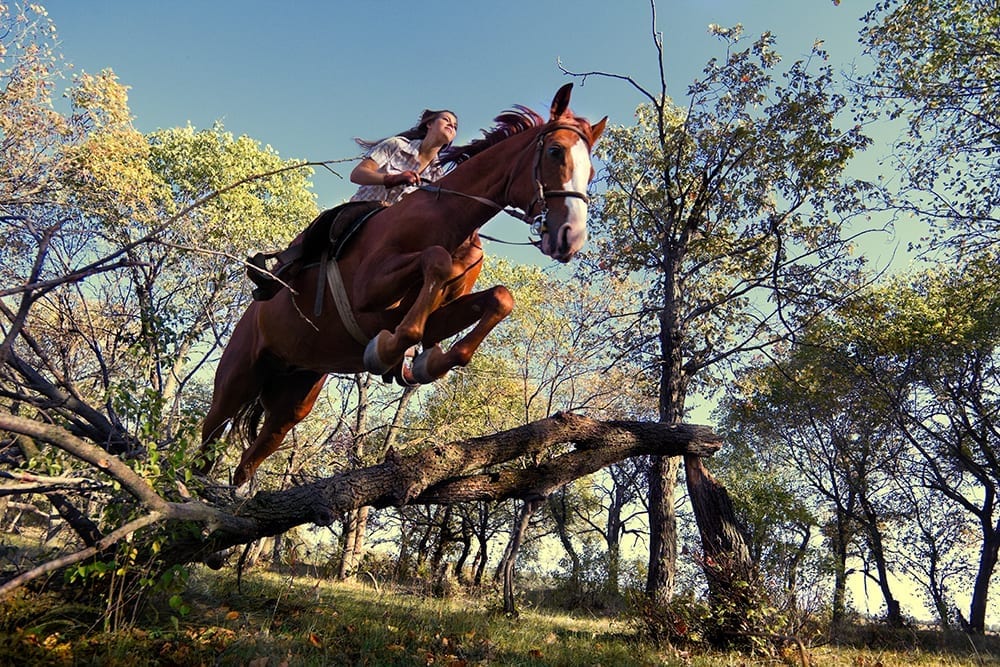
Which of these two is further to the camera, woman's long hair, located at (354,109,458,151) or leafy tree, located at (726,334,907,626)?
leafy tree, located at (726,334,907,626)

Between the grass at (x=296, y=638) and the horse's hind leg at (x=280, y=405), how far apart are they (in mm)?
1337

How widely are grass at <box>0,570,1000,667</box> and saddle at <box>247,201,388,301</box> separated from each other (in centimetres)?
238

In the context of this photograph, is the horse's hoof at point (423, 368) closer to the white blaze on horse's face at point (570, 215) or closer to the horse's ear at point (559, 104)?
the white blaze on horse's face at point (570, 215)

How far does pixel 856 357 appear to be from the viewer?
16.3m

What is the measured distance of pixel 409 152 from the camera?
15.6 ft

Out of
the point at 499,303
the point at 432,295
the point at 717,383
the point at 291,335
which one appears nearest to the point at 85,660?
the point at 291,335

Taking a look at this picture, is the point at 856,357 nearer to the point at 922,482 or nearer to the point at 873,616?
the point at 922,482

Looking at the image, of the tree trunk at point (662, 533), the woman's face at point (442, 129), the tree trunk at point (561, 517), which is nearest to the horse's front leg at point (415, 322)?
the woman's face at point (442, 129)

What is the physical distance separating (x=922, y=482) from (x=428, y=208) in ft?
72.7

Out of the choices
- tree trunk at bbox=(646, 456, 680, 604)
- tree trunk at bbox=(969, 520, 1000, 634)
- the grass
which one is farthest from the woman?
tree trunk at bbox=(969, 520, 1000, 634)

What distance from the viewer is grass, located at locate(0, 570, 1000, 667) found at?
3.57 m

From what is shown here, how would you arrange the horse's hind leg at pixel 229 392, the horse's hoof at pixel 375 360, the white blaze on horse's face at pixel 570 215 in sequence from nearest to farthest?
the white blaze on horse's face at pixel 570 215 < the horse's hoof at pixel 375 360 < the horse's hind leg at pixel 229 392

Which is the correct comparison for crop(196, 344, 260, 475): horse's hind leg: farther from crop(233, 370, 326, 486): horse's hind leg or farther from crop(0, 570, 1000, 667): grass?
crop(0, 570, 1000, 667): grass

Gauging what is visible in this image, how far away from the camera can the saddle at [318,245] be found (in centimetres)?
453
